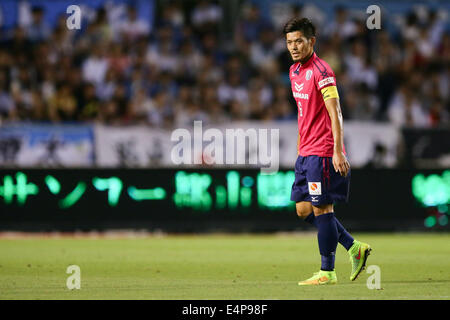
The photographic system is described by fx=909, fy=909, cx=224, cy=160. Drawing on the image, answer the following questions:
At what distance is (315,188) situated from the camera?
768cm

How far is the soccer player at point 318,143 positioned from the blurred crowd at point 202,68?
826cm

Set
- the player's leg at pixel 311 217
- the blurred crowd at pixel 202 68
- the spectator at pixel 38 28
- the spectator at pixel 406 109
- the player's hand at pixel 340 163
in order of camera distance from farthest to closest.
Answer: the spectator at pixel 406 109 → the spectator at pixel 38 28 → the blurred crowd at pixel 202 68 → the player's leg at pixel 311 217 → the player's hand at pixel 340 163

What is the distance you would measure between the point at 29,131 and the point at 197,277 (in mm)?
7699

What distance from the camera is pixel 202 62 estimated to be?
1803cm

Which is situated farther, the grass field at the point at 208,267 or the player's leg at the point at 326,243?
the player's leg at the point at 326,243

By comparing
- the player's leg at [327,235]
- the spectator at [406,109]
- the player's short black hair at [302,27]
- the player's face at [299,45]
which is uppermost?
the player's short black hair at [302,27]

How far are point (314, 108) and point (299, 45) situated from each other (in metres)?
0.55

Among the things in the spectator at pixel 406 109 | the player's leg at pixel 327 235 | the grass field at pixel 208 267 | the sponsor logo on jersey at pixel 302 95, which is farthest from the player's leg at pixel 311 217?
the spectator at pixel 406 109

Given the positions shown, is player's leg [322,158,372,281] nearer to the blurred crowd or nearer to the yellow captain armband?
the yellow captain armband

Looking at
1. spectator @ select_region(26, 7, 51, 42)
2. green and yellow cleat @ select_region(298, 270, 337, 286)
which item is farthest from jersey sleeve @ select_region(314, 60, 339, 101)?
spectator @ select_region(26, 7, 51, 42)

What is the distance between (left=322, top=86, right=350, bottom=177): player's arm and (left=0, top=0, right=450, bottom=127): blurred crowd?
851 centimetres

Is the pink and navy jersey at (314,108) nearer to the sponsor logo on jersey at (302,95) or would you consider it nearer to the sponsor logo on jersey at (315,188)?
the sponsor logo on jersey at (302,95)

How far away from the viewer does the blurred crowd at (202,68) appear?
1658 cm
